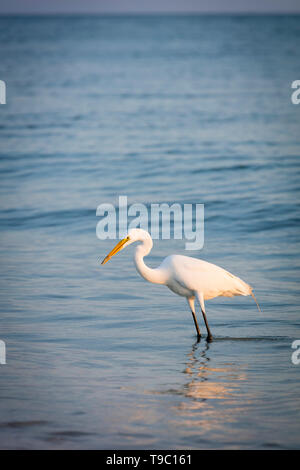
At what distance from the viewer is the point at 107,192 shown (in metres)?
15.6

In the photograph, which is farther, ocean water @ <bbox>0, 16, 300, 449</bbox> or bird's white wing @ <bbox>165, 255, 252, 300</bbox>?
bird's white wing @ <bbox>165, 255, 252, 300</bbox>

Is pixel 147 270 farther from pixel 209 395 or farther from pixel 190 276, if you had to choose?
pixel 209 395

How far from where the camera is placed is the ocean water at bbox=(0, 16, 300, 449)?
5324 millimetres

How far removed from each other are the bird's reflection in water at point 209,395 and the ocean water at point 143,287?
2 cm

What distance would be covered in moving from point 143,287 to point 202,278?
1789 mm

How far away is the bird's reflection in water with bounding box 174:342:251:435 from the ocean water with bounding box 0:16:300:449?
2cm

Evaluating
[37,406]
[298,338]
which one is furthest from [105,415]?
[298,338]

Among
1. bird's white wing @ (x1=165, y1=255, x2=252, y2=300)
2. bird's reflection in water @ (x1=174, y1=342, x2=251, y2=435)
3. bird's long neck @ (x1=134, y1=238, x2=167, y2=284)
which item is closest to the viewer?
bird's reflection in water @ (x1=174, y1=342, x2=251, y2=435)

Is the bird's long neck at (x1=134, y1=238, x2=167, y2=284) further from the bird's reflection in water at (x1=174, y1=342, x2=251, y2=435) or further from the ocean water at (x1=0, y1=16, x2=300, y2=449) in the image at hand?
the bird's reflection in water at (x1=174, y1=342, x2=251, y2=435)

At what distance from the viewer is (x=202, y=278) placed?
749 cm

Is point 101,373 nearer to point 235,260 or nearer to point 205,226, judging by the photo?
point 235,260

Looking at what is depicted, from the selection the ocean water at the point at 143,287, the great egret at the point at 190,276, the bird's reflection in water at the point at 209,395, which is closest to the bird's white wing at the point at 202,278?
the great egret at the point at 190,276

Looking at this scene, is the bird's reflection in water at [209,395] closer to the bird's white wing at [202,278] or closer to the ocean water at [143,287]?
the ocean water at [143,287]

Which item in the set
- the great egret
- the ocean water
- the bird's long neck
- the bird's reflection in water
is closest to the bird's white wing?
the great egret
